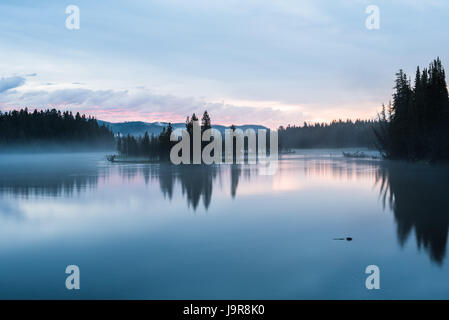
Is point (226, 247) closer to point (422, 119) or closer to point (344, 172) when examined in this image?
point (344, 172)

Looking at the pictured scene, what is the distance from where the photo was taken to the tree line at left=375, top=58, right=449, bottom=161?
6725cm

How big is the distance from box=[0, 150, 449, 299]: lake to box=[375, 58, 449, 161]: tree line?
43.4m

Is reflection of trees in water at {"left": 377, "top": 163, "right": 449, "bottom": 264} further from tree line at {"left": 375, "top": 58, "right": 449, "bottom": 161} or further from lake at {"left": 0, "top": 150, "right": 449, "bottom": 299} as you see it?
tree line at {"left": 375, "top": 58, "right": 449, "bottom": 161}

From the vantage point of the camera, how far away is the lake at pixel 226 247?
10914mm

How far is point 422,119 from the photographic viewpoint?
72312 mm

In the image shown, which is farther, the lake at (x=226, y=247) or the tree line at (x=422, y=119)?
the tree line at (x=422, y=119)

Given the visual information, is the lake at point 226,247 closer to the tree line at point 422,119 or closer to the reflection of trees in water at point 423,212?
the reflection of trees in water at point 423,212

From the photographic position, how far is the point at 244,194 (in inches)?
1267

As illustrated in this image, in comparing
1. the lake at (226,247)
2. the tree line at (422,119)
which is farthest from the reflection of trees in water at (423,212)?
the tree line at (422,119)

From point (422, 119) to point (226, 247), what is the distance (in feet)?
226

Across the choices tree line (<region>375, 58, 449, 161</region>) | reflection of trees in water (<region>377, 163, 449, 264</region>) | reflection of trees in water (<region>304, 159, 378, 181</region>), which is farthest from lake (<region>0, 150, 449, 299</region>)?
tree line (<region>375, 58, 449, 161</region>)

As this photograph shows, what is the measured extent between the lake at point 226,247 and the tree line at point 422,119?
4341cm

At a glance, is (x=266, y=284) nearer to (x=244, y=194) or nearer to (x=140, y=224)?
(x=140, y=224)
